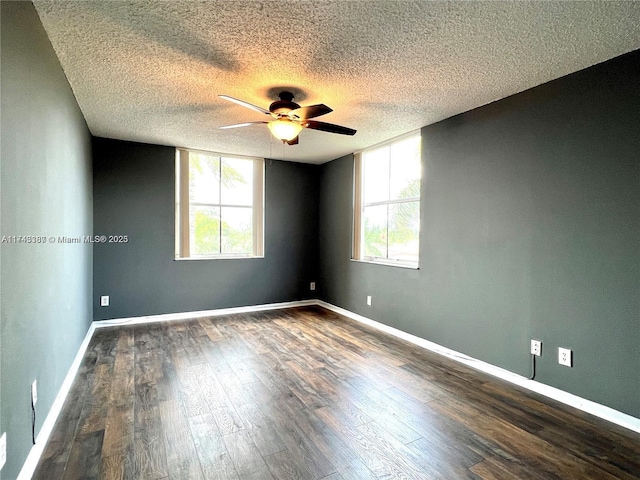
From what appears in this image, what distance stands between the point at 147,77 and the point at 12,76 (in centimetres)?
110

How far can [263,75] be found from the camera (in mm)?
2334

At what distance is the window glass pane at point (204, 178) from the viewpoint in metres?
4.57

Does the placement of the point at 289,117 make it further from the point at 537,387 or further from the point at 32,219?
the point at 537,387

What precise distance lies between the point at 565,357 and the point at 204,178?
180 inches

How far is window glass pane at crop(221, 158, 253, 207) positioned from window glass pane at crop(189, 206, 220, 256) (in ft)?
0.92

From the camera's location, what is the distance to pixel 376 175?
14.4 feet

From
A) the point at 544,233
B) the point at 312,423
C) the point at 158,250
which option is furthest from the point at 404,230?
the point at 158,250

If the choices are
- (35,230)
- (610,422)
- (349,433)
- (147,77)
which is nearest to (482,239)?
(610,422)

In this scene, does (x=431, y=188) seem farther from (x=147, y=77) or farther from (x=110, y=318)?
(x=110, y=318)

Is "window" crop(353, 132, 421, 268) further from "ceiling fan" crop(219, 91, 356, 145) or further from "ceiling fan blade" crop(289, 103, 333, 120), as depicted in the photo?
"ceiling fan blade" crop(289, 103, 333, 120)

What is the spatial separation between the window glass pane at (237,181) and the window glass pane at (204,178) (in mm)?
103

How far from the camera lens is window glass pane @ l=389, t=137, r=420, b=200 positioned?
3.74 m

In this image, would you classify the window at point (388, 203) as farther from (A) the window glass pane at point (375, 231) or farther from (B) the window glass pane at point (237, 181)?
(B) the window glass pane at point (237, 181)

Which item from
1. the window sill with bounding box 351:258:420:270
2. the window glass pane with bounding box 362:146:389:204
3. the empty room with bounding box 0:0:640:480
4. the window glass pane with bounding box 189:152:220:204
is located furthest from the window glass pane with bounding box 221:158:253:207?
the window sill with bounding box 351:258:420:270
